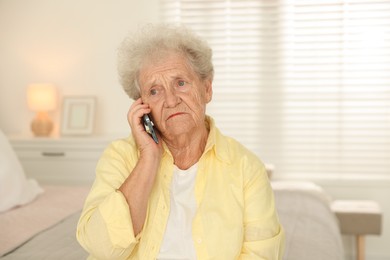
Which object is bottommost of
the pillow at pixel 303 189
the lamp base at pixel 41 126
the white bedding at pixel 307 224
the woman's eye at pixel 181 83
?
the pillow at pixel 303 189

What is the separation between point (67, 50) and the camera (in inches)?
175

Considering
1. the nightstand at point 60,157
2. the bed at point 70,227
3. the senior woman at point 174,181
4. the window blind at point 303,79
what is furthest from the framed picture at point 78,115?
the senior woman at point 174,181

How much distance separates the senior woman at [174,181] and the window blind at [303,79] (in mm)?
2349

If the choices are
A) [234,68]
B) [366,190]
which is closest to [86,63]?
[234,68]

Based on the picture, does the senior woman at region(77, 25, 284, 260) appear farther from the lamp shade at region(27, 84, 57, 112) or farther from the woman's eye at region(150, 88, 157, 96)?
the lamp shade at region(27, 84, 57, 112)

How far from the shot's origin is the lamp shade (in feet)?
14.0

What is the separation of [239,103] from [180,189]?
2520 millimetres

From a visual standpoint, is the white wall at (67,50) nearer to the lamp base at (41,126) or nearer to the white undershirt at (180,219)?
the lamp base at (41,126)

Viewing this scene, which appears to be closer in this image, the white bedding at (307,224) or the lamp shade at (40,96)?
the white bedding at (307,224)

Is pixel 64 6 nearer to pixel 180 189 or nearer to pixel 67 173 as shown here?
pixel 67 173

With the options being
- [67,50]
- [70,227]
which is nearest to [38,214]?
[70,227]

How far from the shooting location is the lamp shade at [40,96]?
Result: 4.27 meters

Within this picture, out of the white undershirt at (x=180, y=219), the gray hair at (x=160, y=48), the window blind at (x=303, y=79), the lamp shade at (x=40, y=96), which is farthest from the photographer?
the lamp shade at (x=40, y=96)

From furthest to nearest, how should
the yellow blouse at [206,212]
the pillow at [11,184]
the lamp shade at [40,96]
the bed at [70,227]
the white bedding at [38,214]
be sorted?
the lamp shade at [40,96] < the pillow at [11,184] < the white bedding at [38,214] < the bed at [70,227] < the yellow blouse at [206,212]
